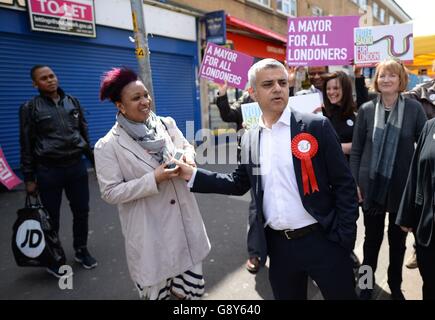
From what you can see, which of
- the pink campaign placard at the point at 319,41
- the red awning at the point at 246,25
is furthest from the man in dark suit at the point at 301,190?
the red awning at the point at 246,25

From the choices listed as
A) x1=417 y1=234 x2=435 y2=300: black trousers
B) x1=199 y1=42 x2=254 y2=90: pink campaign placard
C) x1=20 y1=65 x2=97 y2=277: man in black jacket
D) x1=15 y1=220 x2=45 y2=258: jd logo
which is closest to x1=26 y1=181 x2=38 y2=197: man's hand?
x1=20 y1=65 x2=97 y2=277: man in black jacket

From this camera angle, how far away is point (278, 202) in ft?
6.06

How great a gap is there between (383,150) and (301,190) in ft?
3.62

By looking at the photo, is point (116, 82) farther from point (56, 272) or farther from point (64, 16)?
point (64, 16)

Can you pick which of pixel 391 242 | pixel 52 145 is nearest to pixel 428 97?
pixel 391 242

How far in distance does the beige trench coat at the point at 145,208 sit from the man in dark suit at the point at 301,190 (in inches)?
20.8

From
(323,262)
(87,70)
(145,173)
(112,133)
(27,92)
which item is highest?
(87,70)

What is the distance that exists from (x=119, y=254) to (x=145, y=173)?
2.10 meters

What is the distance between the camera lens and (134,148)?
204 cm

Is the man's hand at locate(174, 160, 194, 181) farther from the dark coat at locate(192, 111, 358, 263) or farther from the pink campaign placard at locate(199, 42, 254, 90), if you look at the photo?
the pink campaign placard at locate(199, 42, 254, 90)

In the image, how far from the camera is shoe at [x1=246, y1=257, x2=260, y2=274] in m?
3.29

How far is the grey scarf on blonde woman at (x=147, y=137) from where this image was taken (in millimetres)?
2029

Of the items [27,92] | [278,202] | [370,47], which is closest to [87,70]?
[27,92]

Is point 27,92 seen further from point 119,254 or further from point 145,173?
point 145,173
